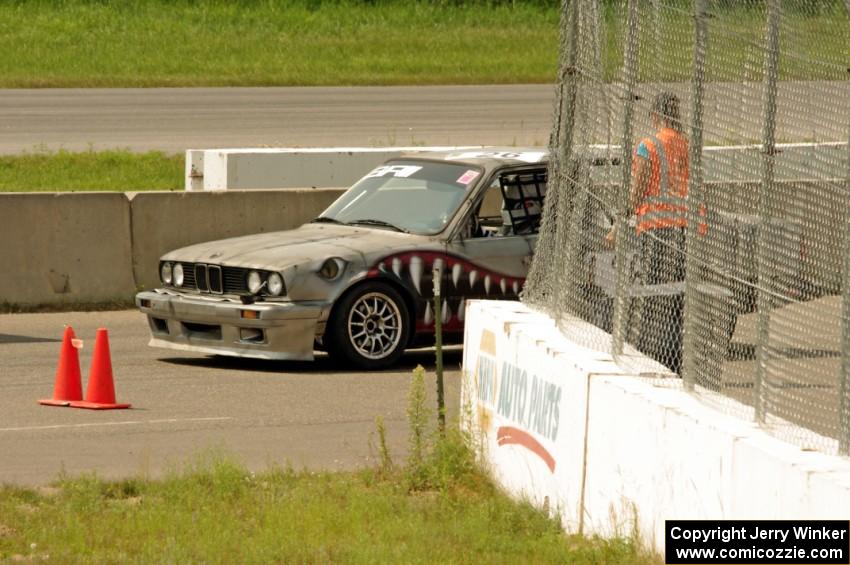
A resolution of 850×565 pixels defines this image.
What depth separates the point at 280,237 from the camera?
1249cm

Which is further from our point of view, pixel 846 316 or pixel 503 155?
pixel 503 155

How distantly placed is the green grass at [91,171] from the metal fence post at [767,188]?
614 inches

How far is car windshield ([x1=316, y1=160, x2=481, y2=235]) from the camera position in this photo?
1244 cm

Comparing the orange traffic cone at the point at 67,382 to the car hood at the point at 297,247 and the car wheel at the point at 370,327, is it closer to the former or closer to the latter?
the car hood at the point at 297,247

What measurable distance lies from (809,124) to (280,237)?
7406mm

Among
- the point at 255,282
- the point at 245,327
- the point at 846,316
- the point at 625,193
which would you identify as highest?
the point at 625,193

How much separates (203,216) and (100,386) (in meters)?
5.35

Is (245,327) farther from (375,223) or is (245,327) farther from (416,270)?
(375,223)

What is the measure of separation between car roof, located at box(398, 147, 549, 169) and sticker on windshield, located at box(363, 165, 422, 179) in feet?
0.50

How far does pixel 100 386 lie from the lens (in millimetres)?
10422

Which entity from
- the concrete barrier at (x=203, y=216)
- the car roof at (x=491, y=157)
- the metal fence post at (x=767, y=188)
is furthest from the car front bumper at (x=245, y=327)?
the metal fence post at (x=767, y=188)

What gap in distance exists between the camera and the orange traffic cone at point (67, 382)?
411 inches

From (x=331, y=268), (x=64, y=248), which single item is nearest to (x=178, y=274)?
(x=331, y=268)

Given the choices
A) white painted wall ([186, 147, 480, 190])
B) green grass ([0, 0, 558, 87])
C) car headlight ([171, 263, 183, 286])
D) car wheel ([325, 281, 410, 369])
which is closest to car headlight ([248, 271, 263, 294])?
car wheel ([325, 281, 410, 369])
